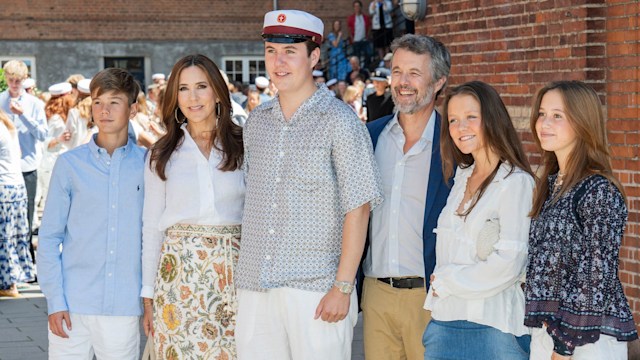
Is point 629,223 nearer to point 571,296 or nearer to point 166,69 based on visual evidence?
point 571,296

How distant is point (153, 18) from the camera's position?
30656 millimetres

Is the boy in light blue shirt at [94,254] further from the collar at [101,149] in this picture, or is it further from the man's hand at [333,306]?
the man's hand at [333,306]

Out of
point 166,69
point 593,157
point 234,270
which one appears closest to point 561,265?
point 593,157

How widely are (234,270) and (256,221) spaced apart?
1.15 feet

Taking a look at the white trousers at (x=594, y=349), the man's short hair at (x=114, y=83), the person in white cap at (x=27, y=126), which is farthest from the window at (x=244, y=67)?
the white trousers at (x=594, y=349)

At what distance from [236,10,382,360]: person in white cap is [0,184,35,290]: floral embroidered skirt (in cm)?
621

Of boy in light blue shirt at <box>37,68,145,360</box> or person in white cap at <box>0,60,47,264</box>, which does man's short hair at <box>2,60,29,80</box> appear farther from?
boy in light blue shirt at <box>37,68,145,360</box>

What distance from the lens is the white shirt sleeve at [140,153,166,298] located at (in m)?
4.86

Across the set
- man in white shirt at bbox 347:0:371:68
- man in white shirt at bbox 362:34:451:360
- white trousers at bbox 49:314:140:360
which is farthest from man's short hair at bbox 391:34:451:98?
man in white shirt at bbox 347:0:371:68

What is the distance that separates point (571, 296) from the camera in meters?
3.80

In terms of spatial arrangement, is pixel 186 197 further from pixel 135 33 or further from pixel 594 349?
pixel 135 33

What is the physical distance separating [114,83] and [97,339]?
1.20 meters

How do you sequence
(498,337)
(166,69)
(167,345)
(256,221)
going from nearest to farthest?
(498,337) < (256,221) < (167,345) < (166,69)

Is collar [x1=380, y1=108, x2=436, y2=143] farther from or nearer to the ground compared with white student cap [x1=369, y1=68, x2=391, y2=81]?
nearer to the ground
